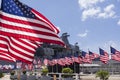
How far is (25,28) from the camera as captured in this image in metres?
17.8

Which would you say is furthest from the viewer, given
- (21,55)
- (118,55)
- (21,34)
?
(118,55)

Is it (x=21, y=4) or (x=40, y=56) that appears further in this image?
(x=40, y=56)

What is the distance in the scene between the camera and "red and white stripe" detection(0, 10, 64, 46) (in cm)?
1752

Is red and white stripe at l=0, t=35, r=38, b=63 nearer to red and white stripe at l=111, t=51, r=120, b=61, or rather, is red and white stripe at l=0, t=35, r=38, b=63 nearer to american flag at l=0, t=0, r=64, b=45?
american flag at l=0, t=0, r=64, b=45

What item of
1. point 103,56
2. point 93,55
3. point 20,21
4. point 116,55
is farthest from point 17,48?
point 93,55

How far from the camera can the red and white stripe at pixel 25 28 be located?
17.5 metres

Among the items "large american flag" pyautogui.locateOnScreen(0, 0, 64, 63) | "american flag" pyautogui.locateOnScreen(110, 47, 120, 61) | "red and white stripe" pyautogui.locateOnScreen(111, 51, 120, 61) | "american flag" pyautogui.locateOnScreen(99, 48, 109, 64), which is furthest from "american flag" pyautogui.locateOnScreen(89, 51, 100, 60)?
"large american flag" pyautogui.locateOnScreen(0, 0, 64, 63)

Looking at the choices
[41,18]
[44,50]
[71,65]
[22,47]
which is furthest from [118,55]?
[44,50]

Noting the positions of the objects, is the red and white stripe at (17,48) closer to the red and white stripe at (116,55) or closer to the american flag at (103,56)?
the red and white stripe at (116,55)

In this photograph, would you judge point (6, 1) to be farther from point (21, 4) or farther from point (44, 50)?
point (44, 50)

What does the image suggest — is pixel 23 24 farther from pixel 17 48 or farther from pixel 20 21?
pixel 17 48

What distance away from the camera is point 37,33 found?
18.1 meters

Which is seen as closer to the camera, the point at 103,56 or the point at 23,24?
the point at 23,24

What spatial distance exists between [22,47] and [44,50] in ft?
425
